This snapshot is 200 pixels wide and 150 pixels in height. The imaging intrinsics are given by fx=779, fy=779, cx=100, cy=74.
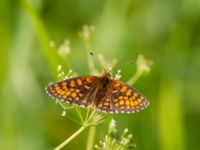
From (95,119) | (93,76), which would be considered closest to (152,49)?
(93,76)

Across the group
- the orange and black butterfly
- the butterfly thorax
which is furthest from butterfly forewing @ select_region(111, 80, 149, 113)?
the butterfly thorax

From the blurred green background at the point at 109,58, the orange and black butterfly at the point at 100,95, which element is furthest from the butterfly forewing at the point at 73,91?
the blurred green background at the point at 109,58

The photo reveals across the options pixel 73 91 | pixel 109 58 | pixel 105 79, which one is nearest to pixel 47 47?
pixel 105 79

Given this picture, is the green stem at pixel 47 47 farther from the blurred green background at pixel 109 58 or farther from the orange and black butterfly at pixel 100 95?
the orange and black butterfly at pixel 100 95

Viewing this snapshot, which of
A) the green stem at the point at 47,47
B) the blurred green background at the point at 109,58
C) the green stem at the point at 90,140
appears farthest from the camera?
the blurred green background at the point at 109,58

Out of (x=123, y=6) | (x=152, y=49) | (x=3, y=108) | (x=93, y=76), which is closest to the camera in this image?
(x=93, y=76)

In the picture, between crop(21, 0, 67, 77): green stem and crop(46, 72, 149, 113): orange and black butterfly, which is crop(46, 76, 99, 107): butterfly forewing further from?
crop(21, 0, 67, 77): green stem

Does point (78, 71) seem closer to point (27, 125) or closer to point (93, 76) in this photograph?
point (27, 125)
